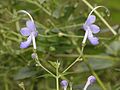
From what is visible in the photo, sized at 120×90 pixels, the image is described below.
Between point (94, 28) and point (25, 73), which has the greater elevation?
point (25, 73)

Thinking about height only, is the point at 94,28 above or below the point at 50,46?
below

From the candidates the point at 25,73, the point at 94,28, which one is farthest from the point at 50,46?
the point at 94,28

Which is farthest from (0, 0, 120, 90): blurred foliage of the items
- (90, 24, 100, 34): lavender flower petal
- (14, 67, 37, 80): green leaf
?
(90, 24, 100, 34): lavender flower petal

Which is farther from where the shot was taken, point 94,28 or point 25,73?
point 25,73

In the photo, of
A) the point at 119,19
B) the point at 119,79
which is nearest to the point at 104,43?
the point at 119,79

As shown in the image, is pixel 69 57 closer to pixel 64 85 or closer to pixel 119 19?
pixel 119 19

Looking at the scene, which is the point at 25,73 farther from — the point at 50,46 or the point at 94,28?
the point at 94,28

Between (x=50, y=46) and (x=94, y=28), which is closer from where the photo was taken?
(x=94, y=28)

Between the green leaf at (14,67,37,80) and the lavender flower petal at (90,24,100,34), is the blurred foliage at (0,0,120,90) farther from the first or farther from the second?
the lavender flower petal at (90,24,100,34)
